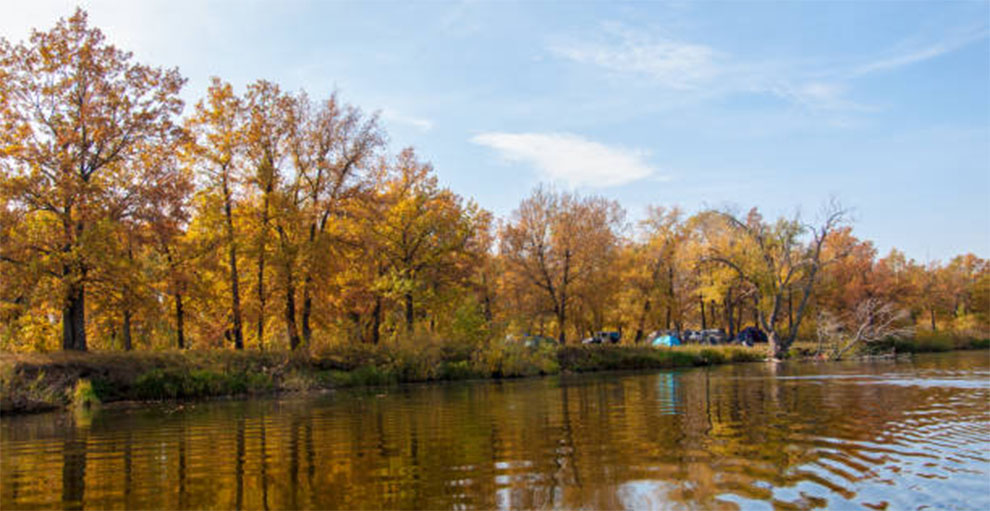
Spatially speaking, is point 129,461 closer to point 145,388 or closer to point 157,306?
point 145,388

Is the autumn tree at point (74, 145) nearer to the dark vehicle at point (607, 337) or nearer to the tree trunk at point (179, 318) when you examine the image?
the tree trunk at point (179, 318)

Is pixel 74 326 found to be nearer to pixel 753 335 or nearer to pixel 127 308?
pixel 127 308

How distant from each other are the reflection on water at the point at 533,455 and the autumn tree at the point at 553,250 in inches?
1233

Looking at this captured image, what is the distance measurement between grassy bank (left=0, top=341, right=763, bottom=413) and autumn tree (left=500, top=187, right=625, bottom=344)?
9834mm

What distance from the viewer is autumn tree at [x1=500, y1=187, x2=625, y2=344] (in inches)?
2071

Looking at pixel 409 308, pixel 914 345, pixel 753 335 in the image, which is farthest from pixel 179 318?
pixel 914 345

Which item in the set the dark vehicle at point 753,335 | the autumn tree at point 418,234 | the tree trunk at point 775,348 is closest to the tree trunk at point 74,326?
the autumn tree at point 418,234

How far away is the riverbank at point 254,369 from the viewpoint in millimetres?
24531

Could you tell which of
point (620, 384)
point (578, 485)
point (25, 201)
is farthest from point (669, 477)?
point (25, 201)

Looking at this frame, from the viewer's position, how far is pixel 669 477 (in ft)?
30.9

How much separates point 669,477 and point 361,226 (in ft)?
107

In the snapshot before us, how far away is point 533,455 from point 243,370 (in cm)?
2185

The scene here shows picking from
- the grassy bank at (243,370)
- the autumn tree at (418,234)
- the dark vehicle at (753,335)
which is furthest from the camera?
the dark vehicle at (753,335)

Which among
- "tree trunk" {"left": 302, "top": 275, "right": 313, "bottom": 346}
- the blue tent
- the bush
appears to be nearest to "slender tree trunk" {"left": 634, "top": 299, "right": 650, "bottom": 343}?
the blue tent
